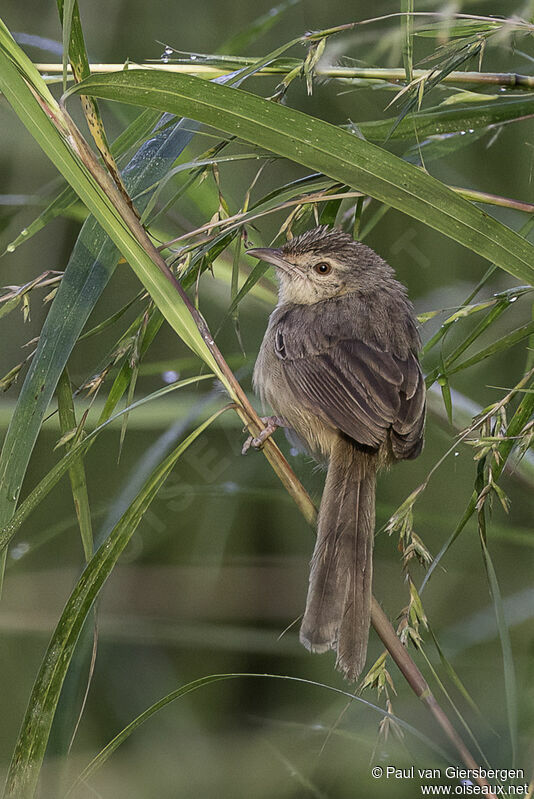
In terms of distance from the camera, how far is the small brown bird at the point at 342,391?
187 centimetres

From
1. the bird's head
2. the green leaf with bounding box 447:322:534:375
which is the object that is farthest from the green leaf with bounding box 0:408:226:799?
the bird's head

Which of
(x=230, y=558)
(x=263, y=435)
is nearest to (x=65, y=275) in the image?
(x=263, y=435)

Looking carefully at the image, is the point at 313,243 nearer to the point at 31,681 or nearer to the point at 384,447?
the point at 384,447

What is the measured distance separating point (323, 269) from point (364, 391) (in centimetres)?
68

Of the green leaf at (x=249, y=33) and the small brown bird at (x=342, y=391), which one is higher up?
the green leaf at (x=249, y=33)

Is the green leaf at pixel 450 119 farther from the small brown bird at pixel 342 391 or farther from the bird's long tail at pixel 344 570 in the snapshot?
the bird's long tail at pixel 344 570

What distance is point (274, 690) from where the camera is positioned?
11.7ft

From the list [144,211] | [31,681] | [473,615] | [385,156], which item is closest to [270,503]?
[473,615]

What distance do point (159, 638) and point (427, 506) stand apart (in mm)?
1363

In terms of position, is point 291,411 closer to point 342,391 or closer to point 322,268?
point 342,391

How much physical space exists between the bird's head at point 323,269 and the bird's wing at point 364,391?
0.38 meters

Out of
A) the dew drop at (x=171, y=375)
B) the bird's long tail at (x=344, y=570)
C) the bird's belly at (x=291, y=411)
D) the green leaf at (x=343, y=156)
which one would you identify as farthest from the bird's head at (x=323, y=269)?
the green leaf at (x=343, y=156)

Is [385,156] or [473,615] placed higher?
[385,156]

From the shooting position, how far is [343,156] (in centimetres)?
140
